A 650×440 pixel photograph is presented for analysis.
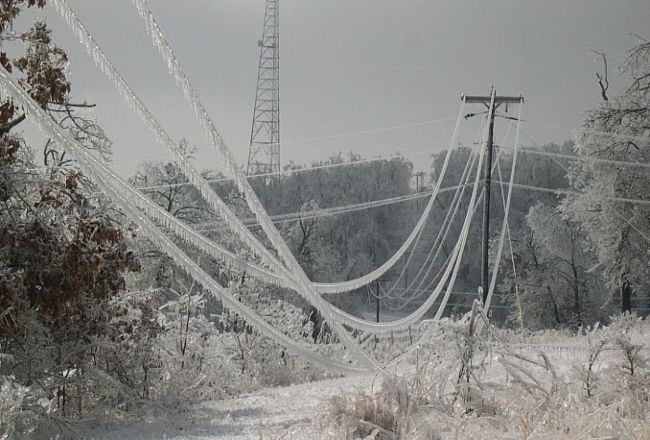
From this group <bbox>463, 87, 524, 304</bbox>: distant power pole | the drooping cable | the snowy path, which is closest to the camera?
the drooping cable

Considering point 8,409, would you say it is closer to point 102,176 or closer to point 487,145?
point 102,176

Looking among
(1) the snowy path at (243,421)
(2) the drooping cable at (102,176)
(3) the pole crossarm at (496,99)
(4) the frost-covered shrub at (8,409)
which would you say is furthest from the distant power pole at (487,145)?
A: (4) the frost-covered shrub at (8,409)

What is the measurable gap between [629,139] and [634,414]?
1653cm

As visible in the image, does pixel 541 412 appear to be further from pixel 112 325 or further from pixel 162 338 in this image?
pixel 162 338

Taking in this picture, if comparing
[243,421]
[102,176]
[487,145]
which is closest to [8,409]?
[102,176]

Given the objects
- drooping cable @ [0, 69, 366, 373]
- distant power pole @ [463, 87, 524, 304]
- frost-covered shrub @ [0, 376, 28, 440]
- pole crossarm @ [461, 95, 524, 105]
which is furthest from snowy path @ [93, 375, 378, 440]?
pole crossarm @ [461, 95, 524, 105]

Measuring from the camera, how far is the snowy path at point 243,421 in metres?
5.54

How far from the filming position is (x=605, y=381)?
6098mm

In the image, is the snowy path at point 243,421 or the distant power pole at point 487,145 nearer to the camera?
the snowy path at point 243,421

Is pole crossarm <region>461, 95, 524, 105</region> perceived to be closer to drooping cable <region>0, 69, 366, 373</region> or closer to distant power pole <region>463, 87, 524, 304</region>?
distant power pole <region>463, 87, 524, 304</region>

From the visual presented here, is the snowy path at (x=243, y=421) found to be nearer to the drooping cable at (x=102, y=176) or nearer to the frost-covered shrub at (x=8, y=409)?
the drooping cable at (x=102, y=176)

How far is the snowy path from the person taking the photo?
18.2 feet

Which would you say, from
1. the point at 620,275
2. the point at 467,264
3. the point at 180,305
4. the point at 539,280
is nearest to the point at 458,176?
the point at 467,264

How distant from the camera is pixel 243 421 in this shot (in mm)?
7285
